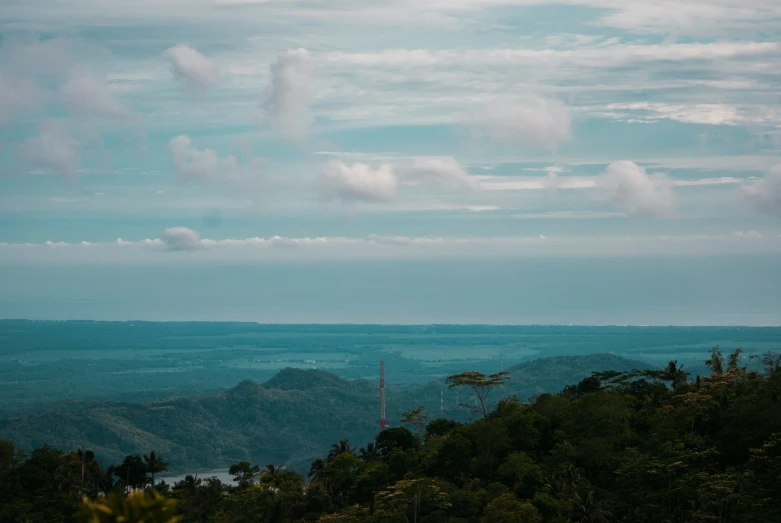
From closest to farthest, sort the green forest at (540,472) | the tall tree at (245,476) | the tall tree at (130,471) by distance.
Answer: the green forest at (540,472), the tall tree at (245,476), the tall tree at (130,471)

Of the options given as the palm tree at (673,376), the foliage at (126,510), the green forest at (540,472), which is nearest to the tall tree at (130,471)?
the green forest at (540,472)

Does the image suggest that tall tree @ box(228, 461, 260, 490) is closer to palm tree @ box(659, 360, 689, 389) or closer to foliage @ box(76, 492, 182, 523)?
palm tree @ box(659, 360, 689, 389)

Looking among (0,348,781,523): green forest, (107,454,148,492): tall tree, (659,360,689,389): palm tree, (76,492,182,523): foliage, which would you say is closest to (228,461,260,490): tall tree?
(0,348,781,523): green forest

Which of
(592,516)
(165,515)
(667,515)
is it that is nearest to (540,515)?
(592,516)

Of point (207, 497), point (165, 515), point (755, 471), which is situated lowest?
point (207, 497)

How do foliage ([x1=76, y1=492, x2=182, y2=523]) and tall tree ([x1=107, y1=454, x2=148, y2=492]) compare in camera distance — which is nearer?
foliage ([x1=76, y1=492, x2=182, y2=523])

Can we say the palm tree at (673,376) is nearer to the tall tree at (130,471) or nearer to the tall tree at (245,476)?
the tall tree at (245,476)

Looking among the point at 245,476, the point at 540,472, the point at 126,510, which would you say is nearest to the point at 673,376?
the point at 540,472

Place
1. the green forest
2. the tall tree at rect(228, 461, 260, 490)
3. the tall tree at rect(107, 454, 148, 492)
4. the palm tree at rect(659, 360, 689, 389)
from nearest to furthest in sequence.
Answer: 1. the green forest
2. the tall tree at rect(228, 461, 260, 490)
3. the palm tree at rect(659, 360, 689, 389)
4. the tall tree at rect(107, 454, 148, 492)

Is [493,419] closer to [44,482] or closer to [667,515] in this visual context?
[667,515]
